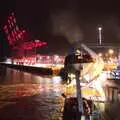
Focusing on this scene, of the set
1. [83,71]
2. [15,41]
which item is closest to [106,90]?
[83,71]

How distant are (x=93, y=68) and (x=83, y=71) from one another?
37.2 inches

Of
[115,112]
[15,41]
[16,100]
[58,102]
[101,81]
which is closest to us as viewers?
[115,112]

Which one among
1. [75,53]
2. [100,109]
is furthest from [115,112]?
[75,53]

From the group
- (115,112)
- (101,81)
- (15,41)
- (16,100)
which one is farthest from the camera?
(15,41)

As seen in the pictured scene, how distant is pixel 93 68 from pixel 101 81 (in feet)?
4.79

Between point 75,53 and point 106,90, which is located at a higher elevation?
point 75,53

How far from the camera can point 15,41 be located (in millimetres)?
152000

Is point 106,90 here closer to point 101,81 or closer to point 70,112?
point 101,81

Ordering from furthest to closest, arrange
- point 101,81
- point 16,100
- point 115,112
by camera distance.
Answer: point 16,100, point 101,81, point 115,112

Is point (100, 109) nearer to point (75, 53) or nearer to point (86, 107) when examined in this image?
point (86, 107)

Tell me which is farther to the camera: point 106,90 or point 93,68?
point 93,68

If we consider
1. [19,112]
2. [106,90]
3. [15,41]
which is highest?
[15,41]

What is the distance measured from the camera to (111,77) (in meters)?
22.0

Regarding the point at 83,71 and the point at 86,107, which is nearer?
the point at 86,107
